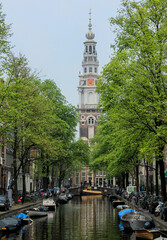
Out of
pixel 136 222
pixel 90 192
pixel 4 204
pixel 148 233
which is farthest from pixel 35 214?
pixel 90 192

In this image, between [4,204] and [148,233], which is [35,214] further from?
[148,233]

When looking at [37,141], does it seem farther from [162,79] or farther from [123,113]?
[162,79]

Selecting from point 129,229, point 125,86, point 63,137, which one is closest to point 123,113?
point 125,86

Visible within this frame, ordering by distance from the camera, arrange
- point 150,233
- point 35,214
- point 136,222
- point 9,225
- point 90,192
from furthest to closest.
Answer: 1. point 90,192
2. point 35,214
3. point 9,225
4. point 136,222
5. point 150,233

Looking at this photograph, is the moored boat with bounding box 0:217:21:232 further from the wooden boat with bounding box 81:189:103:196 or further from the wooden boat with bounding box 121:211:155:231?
the wooden boat with bounding box 81:189:103:196

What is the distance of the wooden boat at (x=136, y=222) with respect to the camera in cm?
2708

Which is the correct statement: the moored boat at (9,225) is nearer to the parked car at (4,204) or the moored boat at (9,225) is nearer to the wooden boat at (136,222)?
the wooden boat at (136,222)

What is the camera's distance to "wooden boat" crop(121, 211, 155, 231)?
2708 centimetres

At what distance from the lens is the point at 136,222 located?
93.8ft

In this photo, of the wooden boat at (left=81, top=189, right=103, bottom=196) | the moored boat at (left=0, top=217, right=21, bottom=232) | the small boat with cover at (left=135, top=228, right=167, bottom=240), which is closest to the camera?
the small boat with cover at (left=135, top=228, right=167, bottom=240)

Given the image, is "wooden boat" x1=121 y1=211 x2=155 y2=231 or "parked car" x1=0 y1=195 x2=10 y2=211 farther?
"parked car" x1=0 y1=195 x2=10 y2=211

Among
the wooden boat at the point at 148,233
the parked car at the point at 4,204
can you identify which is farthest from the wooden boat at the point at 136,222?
the parked car at the point at 4,204

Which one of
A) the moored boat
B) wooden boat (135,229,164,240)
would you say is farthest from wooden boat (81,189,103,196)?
wooden boat (135,229,164,240)

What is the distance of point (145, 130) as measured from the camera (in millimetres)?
36000
